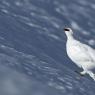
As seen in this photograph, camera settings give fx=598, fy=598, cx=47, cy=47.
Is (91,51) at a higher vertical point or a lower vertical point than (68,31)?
lower

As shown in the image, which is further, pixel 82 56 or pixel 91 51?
pixel 91 51

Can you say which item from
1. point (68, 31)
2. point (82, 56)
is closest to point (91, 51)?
point (82, 56)

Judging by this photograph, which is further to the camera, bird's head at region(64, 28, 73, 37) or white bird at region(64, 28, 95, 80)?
bird's head at region(64, 28, 73, 37)

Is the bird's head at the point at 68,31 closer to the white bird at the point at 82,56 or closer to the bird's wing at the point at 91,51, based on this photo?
the white bird at the point at 82,56

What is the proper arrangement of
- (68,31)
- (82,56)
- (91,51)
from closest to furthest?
(82,56)
(91,51)
(68,31)

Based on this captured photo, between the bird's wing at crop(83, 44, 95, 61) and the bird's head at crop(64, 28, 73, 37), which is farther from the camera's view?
the bird's head at crop(64, 28, 73, 37)

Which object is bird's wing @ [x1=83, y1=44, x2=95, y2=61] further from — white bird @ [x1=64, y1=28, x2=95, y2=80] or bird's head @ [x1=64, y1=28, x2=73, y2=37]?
bird's head @ [x1=64, y1=28, x2=73, y2=37]

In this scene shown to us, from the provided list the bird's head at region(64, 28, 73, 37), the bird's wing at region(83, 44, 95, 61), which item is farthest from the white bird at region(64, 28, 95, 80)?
the bird's head at region(64, 28, 73, 37)

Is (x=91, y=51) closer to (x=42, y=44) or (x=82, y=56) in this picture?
(x=82, y=56)

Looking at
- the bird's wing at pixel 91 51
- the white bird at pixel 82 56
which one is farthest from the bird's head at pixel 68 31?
the bird's wing at pixel 91 51

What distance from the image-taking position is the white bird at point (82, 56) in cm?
1136

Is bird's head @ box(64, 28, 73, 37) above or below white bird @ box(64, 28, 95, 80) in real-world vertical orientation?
above

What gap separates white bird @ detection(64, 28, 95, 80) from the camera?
1136 centimetres

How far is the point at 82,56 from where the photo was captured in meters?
11.4
